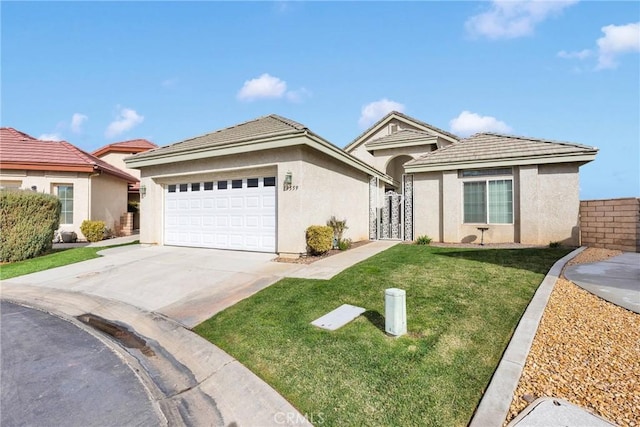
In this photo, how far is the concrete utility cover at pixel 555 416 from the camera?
251 cm

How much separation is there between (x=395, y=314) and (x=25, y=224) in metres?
14.7

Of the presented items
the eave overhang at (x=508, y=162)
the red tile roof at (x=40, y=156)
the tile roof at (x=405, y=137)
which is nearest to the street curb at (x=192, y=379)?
the eave overhang at (x=508, y=162)

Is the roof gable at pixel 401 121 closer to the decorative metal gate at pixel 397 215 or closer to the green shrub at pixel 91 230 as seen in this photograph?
the decorative metal gate at pixel 397 215

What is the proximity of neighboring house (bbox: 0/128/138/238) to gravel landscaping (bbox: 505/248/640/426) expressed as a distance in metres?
20.1

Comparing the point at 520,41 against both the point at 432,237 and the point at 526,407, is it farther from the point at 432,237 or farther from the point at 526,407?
the point at 526,407

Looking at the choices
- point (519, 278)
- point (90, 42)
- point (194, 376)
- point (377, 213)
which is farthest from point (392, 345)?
point (90, 42)

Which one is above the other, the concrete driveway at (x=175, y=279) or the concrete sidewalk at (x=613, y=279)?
Answer: the concrete sidewalk at (x=613, y=279)

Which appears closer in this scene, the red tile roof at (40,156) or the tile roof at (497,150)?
the tile roof at (497,150)

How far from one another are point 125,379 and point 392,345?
136 inches

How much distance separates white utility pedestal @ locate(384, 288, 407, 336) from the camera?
13.6ft

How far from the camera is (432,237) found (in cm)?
1341

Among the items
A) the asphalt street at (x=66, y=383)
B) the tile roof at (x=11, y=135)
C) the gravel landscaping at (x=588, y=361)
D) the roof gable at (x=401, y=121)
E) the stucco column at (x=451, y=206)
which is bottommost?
the asphalt street at (x=66, y=383)

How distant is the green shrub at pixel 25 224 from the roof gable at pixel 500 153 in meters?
15.5

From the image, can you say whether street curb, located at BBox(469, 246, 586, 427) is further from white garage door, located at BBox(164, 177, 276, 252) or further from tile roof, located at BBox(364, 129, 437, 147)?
tile roof, located at BBox(364, 129, 437, 147)
